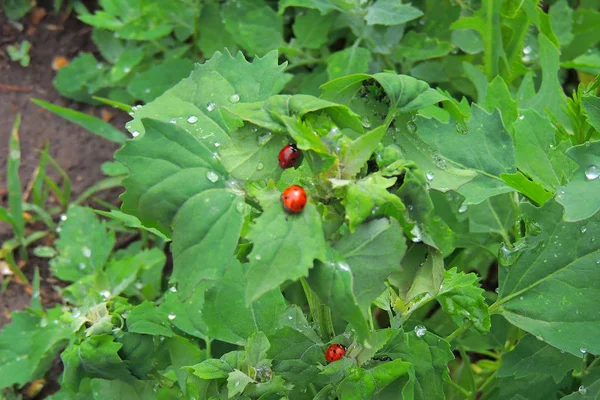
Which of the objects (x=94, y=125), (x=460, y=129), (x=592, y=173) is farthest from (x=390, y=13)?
(x=94, y=125)

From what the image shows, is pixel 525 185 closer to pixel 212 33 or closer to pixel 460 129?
pixel 460 129

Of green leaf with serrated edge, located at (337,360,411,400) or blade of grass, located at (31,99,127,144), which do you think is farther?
blade of grass, located at (31,99,127,144)

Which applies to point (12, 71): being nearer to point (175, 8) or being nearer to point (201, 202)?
point (175, 8)

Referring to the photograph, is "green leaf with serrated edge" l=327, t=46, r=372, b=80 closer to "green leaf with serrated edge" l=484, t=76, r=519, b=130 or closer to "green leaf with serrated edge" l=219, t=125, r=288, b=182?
"green leaf with serrated edge" l=484, t=76, r=519, b=130

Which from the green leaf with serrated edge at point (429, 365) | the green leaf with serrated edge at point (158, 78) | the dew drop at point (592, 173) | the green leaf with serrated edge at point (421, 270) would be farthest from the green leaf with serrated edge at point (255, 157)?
the green leaf with serrated edge at point (158, 78)

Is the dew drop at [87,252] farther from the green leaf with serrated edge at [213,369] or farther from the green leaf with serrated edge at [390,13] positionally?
the green leaf with serrated edge at [390,13]

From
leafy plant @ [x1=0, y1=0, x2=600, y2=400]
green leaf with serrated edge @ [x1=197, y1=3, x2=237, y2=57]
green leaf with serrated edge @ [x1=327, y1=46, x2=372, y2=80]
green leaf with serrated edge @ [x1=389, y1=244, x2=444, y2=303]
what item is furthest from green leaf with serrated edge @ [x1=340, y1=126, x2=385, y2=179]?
green leaf with serrated edge @ [x1=197, y1=3, x2=237, y2=57]
